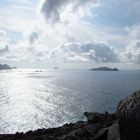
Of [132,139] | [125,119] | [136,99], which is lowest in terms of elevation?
[132,139]

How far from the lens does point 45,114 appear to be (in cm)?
8312

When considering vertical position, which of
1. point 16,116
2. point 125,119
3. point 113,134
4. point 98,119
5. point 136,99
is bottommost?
point 16,116

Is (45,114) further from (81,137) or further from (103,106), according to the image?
(81,137)

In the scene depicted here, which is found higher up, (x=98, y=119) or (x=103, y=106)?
(x=98, y=119)

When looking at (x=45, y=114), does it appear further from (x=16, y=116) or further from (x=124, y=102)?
(x=124, y=102)

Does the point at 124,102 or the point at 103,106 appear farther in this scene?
the point at 103,106

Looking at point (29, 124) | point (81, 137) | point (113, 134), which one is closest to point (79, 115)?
point (29, 124)

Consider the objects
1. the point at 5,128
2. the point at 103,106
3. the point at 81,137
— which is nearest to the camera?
the point at 81,137

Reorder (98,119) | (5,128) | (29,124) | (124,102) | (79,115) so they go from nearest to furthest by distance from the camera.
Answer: (124,102), (98,119), (5,128), (29,124), (79,115)

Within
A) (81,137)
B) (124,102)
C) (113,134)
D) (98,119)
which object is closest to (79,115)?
(98,119)

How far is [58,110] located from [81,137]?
210ft

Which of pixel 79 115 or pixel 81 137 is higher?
pixel 81 137

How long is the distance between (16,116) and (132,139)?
7601 centimetres

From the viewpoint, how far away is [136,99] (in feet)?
40.0
